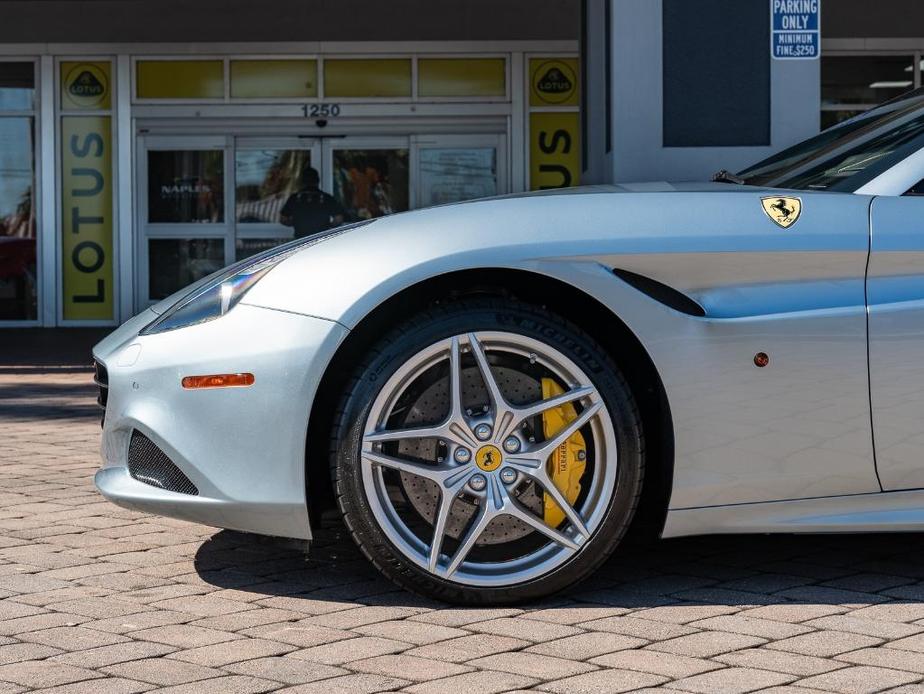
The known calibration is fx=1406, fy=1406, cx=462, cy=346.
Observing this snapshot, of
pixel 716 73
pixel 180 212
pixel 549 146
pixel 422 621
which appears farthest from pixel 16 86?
pixel 422 621

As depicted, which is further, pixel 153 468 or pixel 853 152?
pixel 853 152

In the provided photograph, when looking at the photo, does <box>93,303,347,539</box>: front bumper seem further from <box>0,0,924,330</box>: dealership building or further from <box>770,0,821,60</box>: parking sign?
<box>0,0,924,330</box>: dealership building

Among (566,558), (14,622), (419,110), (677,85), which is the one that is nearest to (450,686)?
(566,558)

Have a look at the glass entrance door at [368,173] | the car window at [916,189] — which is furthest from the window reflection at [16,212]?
the car window at [916,189]

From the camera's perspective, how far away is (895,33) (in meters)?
16.4

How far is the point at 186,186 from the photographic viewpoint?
1716 cm

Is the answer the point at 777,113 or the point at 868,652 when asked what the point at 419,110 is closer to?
the point at 777,113

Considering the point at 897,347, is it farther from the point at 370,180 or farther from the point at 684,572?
the point at 370,180

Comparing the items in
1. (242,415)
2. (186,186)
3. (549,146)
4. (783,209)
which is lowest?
(242,415)

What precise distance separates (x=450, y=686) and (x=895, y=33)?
1514 cm

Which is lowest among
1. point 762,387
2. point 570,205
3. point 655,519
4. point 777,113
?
point 655,519

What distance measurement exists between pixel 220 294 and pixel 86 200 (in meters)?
14.0

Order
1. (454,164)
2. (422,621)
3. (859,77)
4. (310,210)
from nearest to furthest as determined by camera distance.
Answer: (422,621) < (310,210) < (859,77) < (454,164)

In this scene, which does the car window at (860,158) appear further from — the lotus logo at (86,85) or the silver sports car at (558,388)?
the lotus logo at (86,85)
